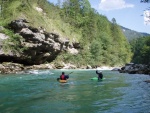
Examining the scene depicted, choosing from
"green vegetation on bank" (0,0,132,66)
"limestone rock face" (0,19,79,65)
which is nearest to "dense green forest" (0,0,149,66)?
"green vegetation on bank" (0,0,132,66)

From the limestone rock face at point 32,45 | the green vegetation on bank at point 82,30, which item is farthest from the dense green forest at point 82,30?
the limestone rock face at point 32,45

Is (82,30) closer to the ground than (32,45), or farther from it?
farther from it

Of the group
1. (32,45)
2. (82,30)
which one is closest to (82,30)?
(82,30)

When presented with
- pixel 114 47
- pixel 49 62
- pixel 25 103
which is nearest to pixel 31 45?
pixel 49 62

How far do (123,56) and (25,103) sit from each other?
94.2 meters

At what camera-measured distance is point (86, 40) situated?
88812 mm

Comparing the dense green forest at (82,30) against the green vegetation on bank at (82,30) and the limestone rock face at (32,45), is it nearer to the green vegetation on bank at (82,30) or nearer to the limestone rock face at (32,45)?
the green vegetation on bank at (82,30)

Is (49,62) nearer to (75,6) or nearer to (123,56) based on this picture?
(75,6)

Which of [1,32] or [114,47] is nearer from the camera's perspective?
[1,32]

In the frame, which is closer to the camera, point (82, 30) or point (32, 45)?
point (32, 45)

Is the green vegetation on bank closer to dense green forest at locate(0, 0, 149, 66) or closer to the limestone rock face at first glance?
dense green forest at locate(0, 0, 149, 66)

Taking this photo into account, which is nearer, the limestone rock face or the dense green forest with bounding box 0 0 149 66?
the limestone rock face

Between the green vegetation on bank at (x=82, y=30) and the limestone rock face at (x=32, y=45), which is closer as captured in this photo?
the limestone rock face at (x=32, y=45)

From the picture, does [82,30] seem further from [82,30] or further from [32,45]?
[32,45]
